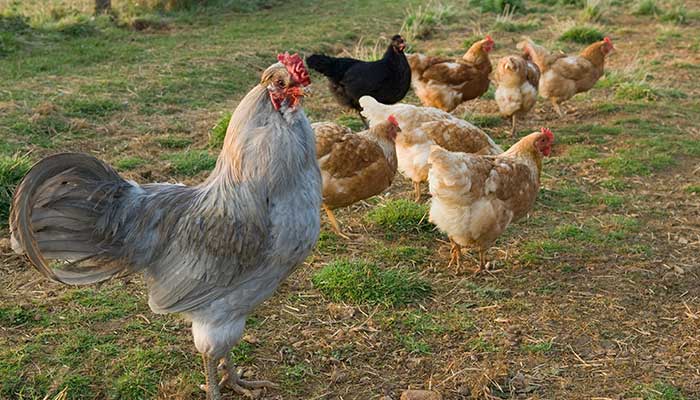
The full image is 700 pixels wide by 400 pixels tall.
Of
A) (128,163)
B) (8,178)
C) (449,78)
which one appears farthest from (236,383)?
(449,78)

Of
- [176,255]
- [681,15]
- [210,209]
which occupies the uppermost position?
[210,209]

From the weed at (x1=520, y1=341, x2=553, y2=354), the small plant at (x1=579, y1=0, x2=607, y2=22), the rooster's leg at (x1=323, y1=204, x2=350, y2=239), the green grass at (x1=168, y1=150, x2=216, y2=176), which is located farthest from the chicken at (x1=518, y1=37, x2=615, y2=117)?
the small plant at (x1=579, y1=0, x2=607, y2=22)

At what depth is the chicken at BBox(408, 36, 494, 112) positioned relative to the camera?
818 centimetres

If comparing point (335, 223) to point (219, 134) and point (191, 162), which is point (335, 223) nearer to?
point (191, 162)

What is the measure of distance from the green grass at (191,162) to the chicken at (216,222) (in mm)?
3223

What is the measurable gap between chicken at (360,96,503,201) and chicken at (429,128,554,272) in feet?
3.35

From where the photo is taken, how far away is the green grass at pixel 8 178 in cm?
557

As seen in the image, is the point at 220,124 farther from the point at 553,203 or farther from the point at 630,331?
the point at 630,331

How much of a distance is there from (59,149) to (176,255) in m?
4.25

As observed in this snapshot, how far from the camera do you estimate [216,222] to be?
3.32 metres

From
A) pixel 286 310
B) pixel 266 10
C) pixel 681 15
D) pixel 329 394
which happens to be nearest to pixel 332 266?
pixel 286 310

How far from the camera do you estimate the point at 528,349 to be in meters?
4.20

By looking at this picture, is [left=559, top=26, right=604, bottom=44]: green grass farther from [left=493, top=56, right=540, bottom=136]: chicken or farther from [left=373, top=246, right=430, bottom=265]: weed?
[left=373, top=246, right=430, bottom=265]: weed

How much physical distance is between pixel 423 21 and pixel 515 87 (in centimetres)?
609
